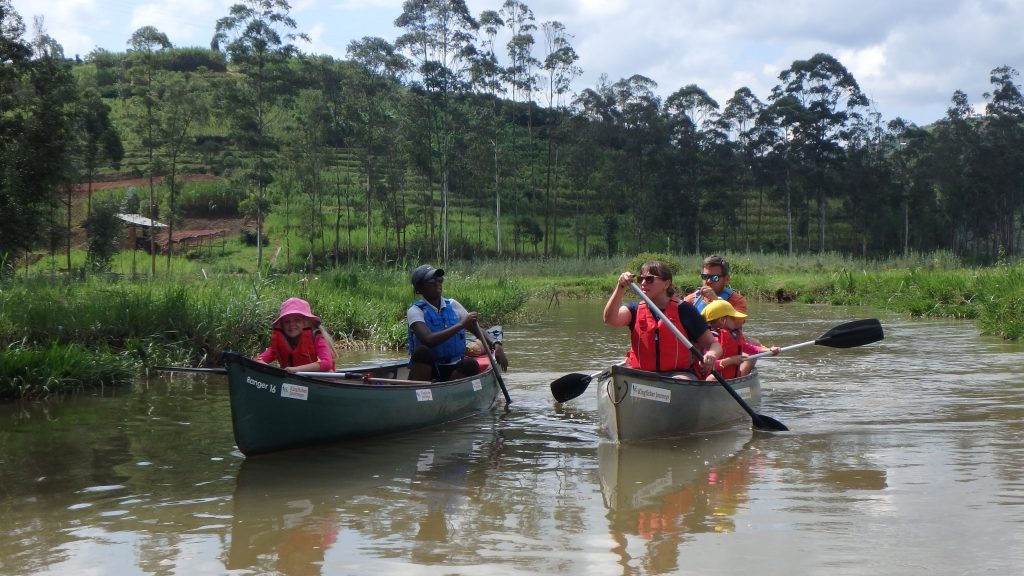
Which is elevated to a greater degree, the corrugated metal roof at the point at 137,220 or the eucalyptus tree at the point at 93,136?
the eucalyptus tree at the point at 93,136

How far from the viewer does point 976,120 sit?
5391 cm

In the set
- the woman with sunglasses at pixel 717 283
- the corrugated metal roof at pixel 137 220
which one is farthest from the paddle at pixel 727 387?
the corrugated metal roof at pixel 137 220

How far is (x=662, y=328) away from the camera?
25.6 feet

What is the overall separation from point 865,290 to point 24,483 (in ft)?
67.2

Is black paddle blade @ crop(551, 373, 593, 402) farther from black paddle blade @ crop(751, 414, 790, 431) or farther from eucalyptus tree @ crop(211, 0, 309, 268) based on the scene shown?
eucalyptus tree @ crop(211, 0, 309, 268)

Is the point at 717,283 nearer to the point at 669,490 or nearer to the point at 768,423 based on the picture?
the point at 768,423

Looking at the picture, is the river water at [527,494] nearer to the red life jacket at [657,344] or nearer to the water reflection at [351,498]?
the water reflection at [351,498]

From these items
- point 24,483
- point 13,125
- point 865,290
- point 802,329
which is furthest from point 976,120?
point 24,483

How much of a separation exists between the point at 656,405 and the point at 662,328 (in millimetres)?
688

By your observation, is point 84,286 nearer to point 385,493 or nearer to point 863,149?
point 385,493

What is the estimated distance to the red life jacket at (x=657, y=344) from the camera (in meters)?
7.77

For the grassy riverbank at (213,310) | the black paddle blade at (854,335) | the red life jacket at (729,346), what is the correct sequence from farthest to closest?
the grassy riverbank at (213,310) → the black paddle blade at (854,335) → the red life jacket at (729,346)

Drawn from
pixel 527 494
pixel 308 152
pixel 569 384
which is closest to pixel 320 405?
pixel 527 494

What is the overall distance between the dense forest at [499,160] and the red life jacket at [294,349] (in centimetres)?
2865
